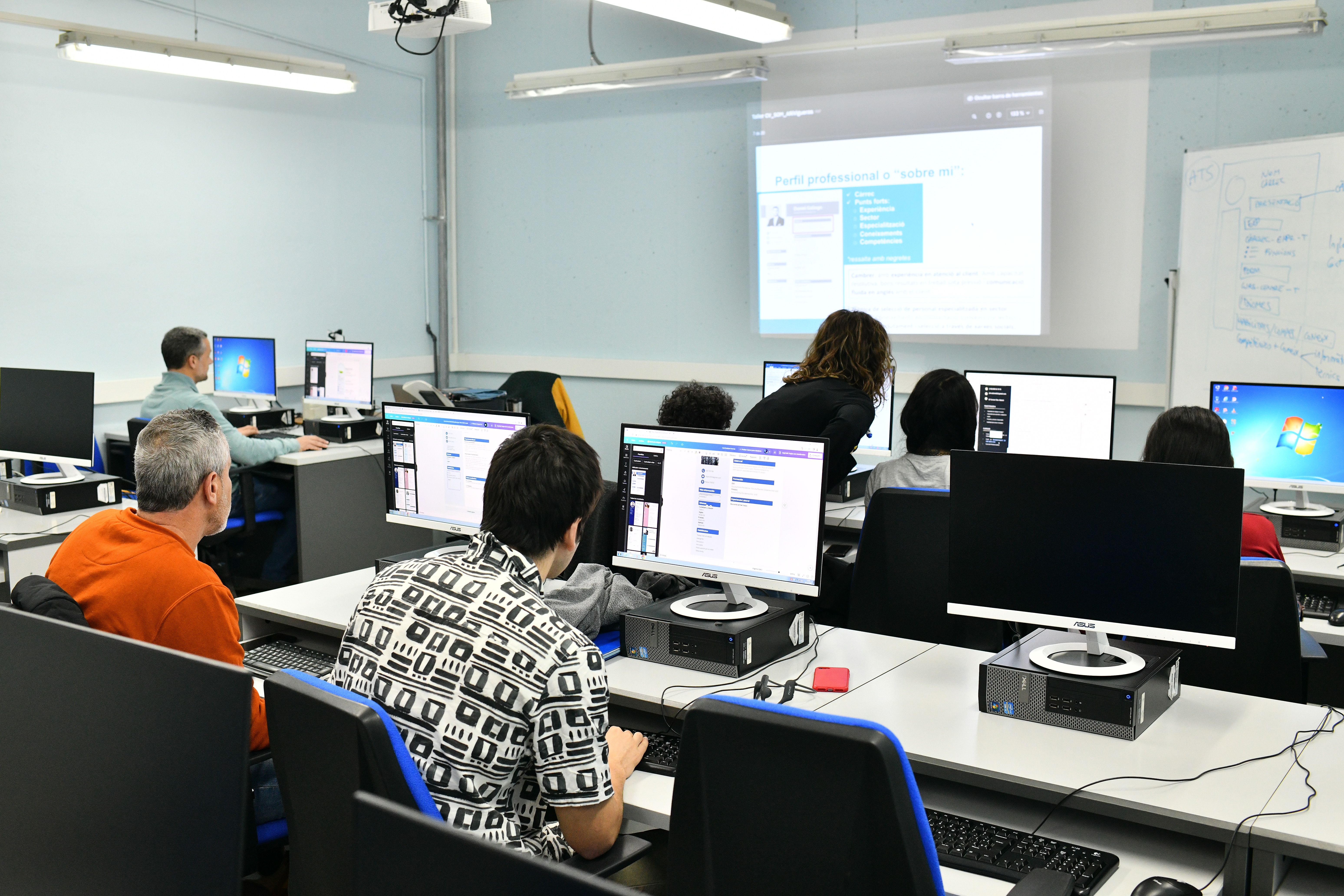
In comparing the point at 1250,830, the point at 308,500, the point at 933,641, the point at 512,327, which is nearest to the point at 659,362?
the point at 512,327

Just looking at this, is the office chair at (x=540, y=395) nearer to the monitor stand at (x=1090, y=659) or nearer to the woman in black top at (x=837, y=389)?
the woman in black top at (x=837, y=389)

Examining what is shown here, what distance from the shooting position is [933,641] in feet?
9.36

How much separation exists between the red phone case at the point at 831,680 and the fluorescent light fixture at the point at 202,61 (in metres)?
4.13

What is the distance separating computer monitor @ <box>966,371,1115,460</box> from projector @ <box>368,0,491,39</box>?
223 centimetres

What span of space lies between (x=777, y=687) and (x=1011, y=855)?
0.61 meters

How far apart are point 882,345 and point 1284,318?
2097 mm

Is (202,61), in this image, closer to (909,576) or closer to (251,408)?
(251,408)

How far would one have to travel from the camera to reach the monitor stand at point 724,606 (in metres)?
2.33

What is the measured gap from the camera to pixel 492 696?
1.52m

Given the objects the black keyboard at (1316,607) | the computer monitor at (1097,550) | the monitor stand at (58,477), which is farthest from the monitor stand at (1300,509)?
the monitor stand at (58,477)

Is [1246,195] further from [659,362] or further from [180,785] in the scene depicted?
[180,785]

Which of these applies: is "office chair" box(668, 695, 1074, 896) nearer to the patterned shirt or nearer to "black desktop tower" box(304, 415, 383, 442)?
the patterned shirt

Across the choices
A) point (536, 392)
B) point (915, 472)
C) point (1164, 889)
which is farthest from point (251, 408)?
point (1164, 889)

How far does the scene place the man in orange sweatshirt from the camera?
6.33ft
